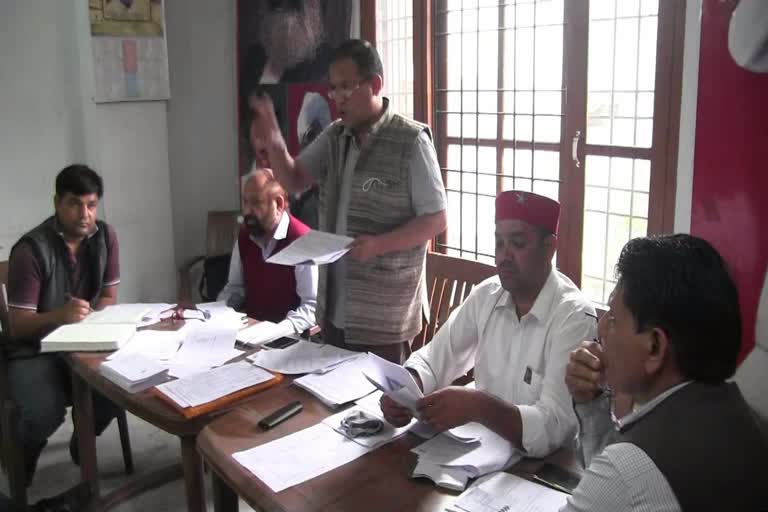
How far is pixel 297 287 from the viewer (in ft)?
9.18

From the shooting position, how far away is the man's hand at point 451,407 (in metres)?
1.47

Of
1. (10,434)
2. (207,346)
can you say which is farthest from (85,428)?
(207,346)

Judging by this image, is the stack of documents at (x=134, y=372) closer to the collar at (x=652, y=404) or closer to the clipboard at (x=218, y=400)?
the clipboard at (x=218, y=400)

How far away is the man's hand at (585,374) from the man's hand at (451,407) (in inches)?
9.5

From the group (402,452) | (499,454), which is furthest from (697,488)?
(402,452)

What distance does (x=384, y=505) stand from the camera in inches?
49.7

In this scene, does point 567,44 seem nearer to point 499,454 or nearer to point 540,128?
point 540,128

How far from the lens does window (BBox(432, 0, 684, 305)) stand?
247 cm

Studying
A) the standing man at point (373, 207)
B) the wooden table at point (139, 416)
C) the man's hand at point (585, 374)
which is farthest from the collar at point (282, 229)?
the man's hand at point (585, 374)

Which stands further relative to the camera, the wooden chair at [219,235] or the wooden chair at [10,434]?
the wooden chair at [219,235]

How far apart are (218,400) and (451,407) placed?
2.08 ft

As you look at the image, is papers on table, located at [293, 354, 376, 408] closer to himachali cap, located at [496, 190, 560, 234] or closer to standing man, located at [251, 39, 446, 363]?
standing man, located at [251, 39, 446, 363]

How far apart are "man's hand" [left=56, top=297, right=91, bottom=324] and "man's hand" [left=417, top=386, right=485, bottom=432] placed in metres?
1.53

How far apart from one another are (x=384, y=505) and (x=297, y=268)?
5.30 ft
